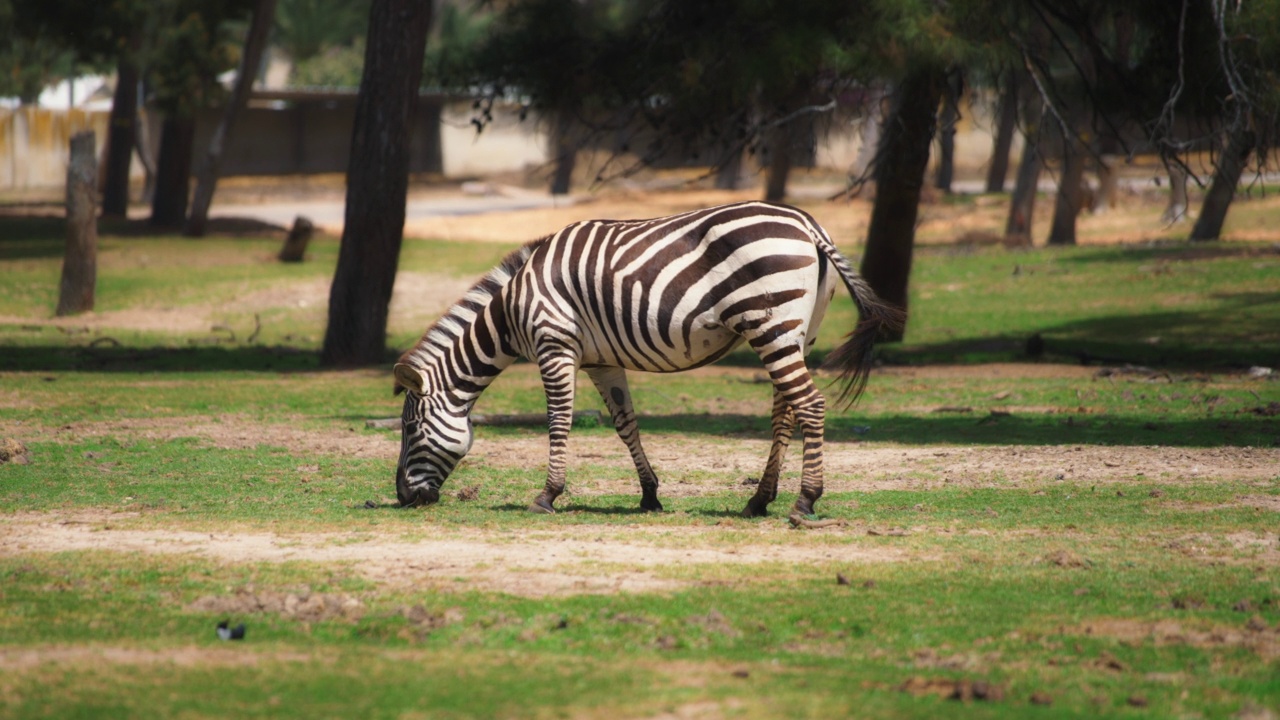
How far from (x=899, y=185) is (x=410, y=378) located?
1104 cm

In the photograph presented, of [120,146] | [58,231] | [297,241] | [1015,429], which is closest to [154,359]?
[297,241]

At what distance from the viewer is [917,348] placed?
67.8ft

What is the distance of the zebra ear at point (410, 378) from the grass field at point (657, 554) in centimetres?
87

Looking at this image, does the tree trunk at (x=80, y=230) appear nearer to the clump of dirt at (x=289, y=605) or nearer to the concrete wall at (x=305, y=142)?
the clump of dirt at (x=289, y=605)

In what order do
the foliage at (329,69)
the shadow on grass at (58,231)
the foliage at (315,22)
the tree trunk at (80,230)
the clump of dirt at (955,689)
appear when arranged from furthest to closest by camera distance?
1. the foliage at (315,22)
2. the foliage at (329,69)
3. the shadow on grass at (58,231)
4. the tree trunk at (80,230)
5. the clump of dirt at (955,689)

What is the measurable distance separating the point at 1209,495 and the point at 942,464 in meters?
2.42

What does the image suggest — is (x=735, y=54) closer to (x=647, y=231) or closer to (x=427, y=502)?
(x=647, y=231)

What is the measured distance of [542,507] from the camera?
9.59 metres

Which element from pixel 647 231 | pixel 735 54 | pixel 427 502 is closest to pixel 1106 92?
pixel 735 54

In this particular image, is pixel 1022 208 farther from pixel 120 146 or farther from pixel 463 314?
pixel 463 314

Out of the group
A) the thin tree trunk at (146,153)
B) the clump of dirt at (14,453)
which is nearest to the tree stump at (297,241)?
the thin tree trunk at (146,153)

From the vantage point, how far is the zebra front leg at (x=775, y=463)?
938 centimetres

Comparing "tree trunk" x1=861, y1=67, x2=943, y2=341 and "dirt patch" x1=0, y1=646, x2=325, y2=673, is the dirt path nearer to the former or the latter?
"dirt patch" x1=0, y1=646, x2=325, y2=673

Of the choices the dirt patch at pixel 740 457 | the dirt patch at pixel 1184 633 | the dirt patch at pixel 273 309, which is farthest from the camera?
the dirt patch at pixel 273 309
